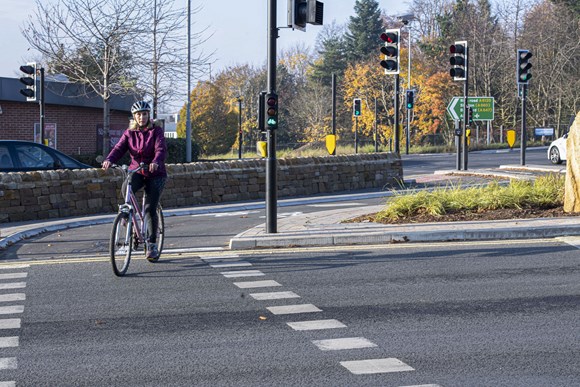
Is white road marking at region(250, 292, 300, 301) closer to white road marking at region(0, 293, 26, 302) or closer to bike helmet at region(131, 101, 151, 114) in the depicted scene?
white road marking at region(0, 293, 26, 302)

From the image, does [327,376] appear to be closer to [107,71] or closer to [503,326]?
[503,326]

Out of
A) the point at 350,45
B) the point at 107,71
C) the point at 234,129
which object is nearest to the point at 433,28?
the point at 350,45

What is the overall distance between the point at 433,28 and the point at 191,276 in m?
72.3

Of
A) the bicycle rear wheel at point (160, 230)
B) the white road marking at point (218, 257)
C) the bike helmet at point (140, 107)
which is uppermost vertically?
the bike helmet at point (140, 107)

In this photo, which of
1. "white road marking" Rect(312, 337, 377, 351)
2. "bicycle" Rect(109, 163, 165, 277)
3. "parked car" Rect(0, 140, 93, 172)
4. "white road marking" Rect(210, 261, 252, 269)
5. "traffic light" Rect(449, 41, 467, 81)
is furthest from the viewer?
"traffic light" Rect(449, 41, 467, 81)

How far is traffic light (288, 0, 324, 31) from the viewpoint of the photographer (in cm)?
1270

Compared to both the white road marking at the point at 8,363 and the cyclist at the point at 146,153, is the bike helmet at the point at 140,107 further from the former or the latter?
the white road marking at the point at 8,363

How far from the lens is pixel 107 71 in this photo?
3453 centimetres

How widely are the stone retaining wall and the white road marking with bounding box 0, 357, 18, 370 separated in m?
10.7

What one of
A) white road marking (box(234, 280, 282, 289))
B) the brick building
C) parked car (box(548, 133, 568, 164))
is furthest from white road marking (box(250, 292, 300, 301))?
parked car (box(548, 133, 568, 164))

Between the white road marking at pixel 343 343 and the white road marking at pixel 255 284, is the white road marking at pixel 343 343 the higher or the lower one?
the lower one

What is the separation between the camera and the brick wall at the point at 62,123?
36125mm

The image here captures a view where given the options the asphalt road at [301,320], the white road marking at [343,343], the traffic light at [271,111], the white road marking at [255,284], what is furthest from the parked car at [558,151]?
the white road marking at [343,343]

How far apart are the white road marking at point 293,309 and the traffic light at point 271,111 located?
4969mm
